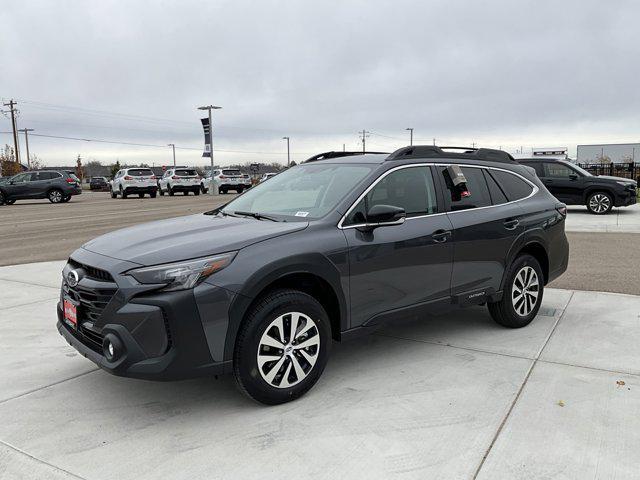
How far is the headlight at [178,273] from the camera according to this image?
3199 millimetres

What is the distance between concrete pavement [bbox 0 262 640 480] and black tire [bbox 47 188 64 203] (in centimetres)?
2641

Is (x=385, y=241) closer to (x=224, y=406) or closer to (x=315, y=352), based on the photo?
(x=315, y=352)

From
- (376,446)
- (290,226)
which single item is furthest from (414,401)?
(290,226)

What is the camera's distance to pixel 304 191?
4.54 meters

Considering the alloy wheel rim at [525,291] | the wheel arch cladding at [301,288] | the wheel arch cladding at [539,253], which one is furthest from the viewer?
the wheel arch cladding at [539,253]

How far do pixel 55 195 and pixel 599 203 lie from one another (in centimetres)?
2550

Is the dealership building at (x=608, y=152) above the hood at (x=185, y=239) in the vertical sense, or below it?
above

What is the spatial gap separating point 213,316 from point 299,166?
2.28 m

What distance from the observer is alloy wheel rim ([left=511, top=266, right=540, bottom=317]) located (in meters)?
5.20

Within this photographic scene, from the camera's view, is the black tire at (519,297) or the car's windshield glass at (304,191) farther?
the black tire at (519,297)

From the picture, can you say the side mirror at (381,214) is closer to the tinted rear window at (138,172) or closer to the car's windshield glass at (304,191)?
the car's windshield glass at (304,191)

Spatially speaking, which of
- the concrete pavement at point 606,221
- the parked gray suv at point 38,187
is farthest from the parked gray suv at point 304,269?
the parked gray suv at point 38,187

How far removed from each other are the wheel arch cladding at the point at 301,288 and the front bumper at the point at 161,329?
8cm

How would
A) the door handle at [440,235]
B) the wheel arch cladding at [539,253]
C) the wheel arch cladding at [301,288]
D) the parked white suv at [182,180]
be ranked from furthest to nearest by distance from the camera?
1. the parked white suv at [182,180]
2. the wheel arch cladding at [539,253]
3. the door handle at [440,235]
4. the wheel arch cladding at [301,288]
